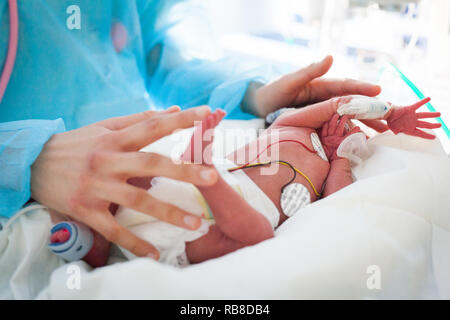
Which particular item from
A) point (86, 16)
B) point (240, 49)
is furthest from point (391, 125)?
point (240, 49)

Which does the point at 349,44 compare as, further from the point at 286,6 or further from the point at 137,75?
the point at 137,75

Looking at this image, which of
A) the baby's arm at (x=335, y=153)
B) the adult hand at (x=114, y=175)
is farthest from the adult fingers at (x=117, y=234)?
the baby's arm at (x=335, y=153)

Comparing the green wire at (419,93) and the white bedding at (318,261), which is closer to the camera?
the white bedding at (318,261)

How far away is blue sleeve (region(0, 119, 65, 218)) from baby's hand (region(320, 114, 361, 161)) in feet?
2.00

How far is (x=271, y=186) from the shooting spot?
2.15 feet

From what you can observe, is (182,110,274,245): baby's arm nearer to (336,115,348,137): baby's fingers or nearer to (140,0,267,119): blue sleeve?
(336,115,348,137): baby's fingers

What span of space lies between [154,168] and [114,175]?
0.21 feet

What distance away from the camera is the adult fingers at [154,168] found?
0.44m

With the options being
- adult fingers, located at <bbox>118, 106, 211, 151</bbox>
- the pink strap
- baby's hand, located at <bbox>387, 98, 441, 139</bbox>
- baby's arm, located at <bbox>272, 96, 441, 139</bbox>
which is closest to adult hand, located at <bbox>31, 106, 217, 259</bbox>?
adult fingers, located at <bbox>118, 106, 211, 151</bbox>

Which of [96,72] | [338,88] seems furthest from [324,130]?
[96,72]

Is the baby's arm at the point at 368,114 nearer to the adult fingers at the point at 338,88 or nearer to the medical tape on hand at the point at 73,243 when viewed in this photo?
the adult fingers at the point at 338,88

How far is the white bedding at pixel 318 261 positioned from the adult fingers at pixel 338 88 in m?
0.29

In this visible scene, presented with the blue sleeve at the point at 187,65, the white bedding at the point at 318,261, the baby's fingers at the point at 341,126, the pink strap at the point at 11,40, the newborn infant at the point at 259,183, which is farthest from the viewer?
the blue sleeve at the point at 187,65
